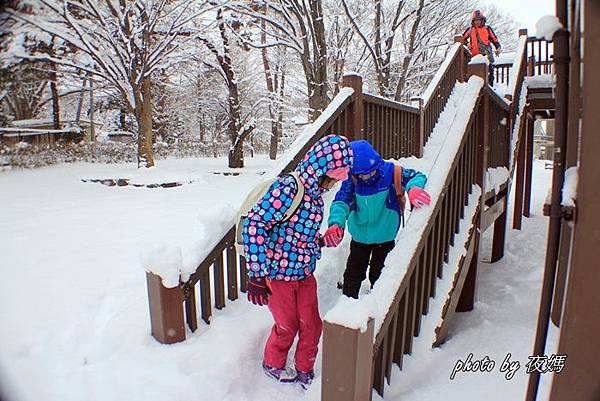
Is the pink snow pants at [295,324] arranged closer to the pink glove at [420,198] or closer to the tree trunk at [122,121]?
the pink glove at [420,198]

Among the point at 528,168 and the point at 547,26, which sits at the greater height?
the point at 547,26

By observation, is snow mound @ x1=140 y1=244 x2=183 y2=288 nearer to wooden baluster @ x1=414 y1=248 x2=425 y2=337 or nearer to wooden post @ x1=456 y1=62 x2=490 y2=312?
wooden baluster @ x1=414 y1=248 x2=425 y2=337

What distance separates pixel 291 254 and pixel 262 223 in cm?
32

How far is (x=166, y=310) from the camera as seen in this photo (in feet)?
8.90

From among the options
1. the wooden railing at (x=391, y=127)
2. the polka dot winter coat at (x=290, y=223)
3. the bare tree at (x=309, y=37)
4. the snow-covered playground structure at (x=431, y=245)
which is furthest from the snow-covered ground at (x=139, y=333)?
the bare tree at (x=309, y=37)

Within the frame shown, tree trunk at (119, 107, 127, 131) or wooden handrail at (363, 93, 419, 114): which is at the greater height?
tree trunk at (119, 107, 127, 131)

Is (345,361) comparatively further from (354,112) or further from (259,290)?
(354,112)

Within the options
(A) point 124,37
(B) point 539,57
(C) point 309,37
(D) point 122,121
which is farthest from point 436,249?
(D) point 122,121

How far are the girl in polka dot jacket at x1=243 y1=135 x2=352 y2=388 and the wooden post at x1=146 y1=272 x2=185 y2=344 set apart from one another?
55 cm

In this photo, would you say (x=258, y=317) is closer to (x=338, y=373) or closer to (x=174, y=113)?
(x=338, y=373)

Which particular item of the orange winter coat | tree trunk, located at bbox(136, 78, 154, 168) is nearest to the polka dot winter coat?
the orange winter coat

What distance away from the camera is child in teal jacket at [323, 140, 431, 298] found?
301 cm

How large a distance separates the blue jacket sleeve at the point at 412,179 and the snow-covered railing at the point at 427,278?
6 centimetres

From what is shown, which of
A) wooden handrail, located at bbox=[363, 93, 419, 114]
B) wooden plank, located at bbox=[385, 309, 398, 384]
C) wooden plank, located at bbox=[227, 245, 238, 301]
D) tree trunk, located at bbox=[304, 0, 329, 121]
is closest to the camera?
wooden plank, located at bbox=[385, 309, 398, 384]
